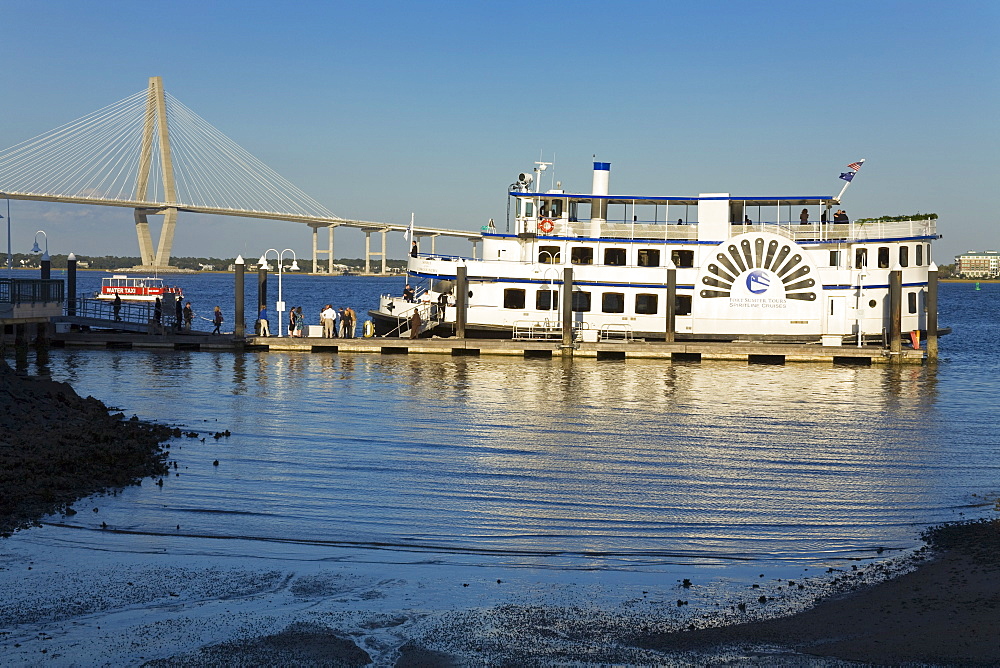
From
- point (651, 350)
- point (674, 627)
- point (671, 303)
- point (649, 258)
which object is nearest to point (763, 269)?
point (671, 303)

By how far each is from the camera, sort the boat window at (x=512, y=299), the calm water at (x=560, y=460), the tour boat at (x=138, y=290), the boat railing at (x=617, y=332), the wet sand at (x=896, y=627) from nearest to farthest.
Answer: the wet sand at (x=896, y=627)
the calm water at (x=560, y=460)
the boat window at (x=512, y=299)
the boat railing at (x=617, y=332)
the tour boat at (x=138, y=290)

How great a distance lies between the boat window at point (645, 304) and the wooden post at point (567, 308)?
3290mm

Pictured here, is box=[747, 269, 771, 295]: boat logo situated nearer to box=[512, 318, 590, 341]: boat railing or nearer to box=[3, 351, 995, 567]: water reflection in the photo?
box=[3, 351, 995, 567]: water reflection

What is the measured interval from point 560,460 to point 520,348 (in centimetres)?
1911

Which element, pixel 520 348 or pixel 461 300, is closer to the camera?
pixel 520 348

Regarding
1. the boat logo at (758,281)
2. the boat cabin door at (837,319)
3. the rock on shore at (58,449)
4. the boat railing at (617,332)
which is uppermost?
the boat logo at (758,281)

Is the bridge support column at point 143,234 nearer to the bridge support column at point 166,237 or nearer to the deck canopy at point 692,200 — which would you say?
the bridge support column at point 166,237

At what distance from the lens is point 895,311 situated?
118 ft

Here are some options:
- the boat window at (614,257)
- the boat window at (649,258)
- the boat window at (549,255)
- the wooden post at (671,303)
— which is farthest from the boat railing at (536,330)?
the wooden post at (671,303)

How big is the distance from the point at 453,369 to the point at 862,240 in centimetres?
1589

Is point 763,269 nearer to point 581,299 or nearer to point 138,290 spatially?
point 581,299

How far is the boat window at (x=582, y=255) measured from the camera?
39.4m

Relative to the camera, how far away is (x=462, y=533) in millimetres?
12602

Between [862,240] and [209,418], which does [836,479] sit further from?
[862,240]
